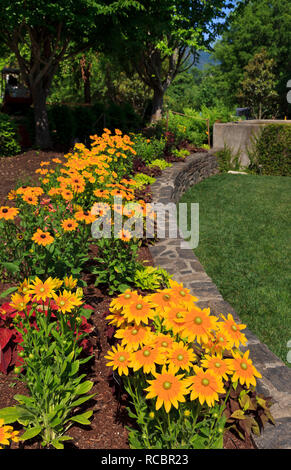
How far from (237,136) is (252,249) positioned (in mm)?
8480

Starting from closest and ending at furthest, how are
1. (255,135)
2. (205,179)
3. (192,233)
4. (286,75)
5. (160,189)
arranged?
(192,233) → (160,189) → (205,179) → (255,135) → (286,75)

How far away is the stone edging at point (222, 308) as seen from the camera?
94.4 inches

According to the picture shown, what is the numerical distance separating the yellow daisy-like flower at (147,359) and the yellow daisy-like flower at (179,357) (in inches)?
2.0

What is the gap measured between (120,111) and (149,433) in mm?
13002

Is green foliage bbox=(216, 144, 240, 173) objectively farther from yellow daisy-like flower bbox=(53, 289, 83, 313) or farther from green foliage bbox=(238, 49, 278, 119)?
green foliage bbox=(238, 49, 278, 119)

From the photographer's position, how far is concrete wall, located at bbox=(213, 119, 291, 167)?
13.4 metres

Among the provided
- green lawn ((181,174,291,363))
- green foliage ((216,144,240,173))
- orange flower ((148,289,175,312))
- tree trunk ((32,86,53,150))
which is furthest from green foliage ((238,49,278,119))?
orange flower ((148,289,175,312))

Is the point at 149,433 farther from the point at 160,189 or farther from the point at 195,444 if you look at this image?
the point at 160,189

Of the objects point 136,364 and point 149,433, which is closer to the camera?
point 136,364

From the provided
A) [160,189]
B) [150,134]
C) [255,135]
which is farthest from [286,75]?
[160,189]

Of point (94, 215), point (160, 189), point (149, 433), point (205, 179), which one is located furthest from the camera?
point (205, 179)

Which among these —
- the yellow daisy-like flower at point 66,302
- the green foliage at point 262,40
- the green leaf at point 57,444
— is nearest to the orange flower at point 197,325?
the yellow daisy-like flower at point 66,302
